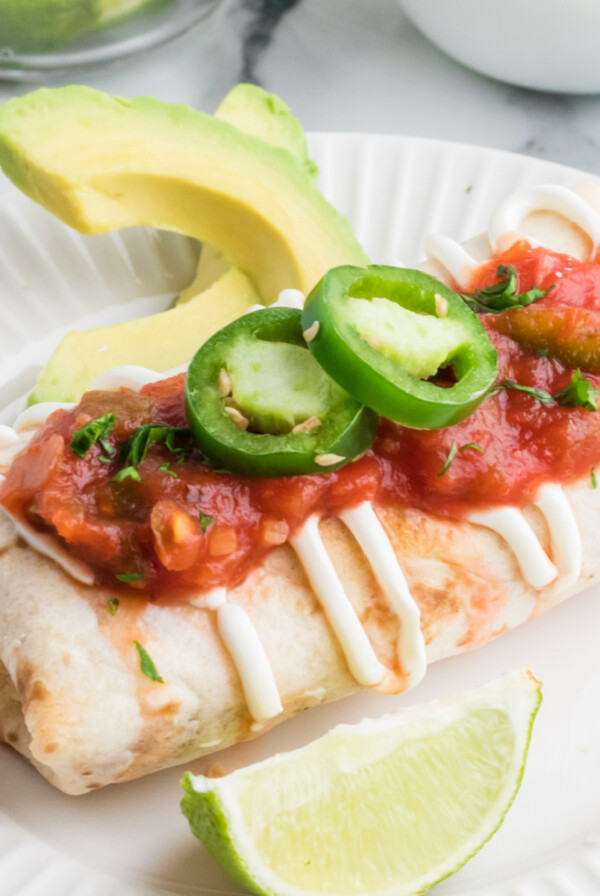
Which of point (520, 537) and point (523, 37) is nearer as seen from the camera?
point (520, 537)

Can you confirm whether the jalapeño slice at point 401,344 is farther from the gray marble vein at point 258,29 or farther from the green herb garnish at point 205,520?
the gray marble vein at point 258,29

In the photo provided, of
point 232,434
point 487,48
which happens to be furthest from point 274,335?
point 487,48

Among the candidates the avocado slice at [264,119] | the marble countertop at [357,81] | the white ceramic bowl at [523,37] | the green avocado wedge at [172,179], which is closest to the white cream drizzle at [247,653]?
the green avocado wedge at [172,179]

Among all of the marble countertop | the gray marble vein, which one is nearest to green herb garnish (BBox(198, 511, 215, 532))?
the marble countertop

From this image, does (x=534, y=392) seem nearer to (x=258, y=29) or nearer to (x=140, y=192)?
(x=140, y=192)

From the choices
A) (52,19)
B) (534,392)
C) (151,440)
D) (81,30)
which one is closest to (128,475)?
(151,440)

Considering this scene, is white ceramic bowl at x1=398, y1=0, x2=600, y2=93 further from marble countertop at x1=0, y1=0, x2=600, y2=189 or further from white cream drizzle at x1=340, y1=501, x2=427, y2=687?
white cream drizzle at x1=340, y1=501, x2=427, y2=687
